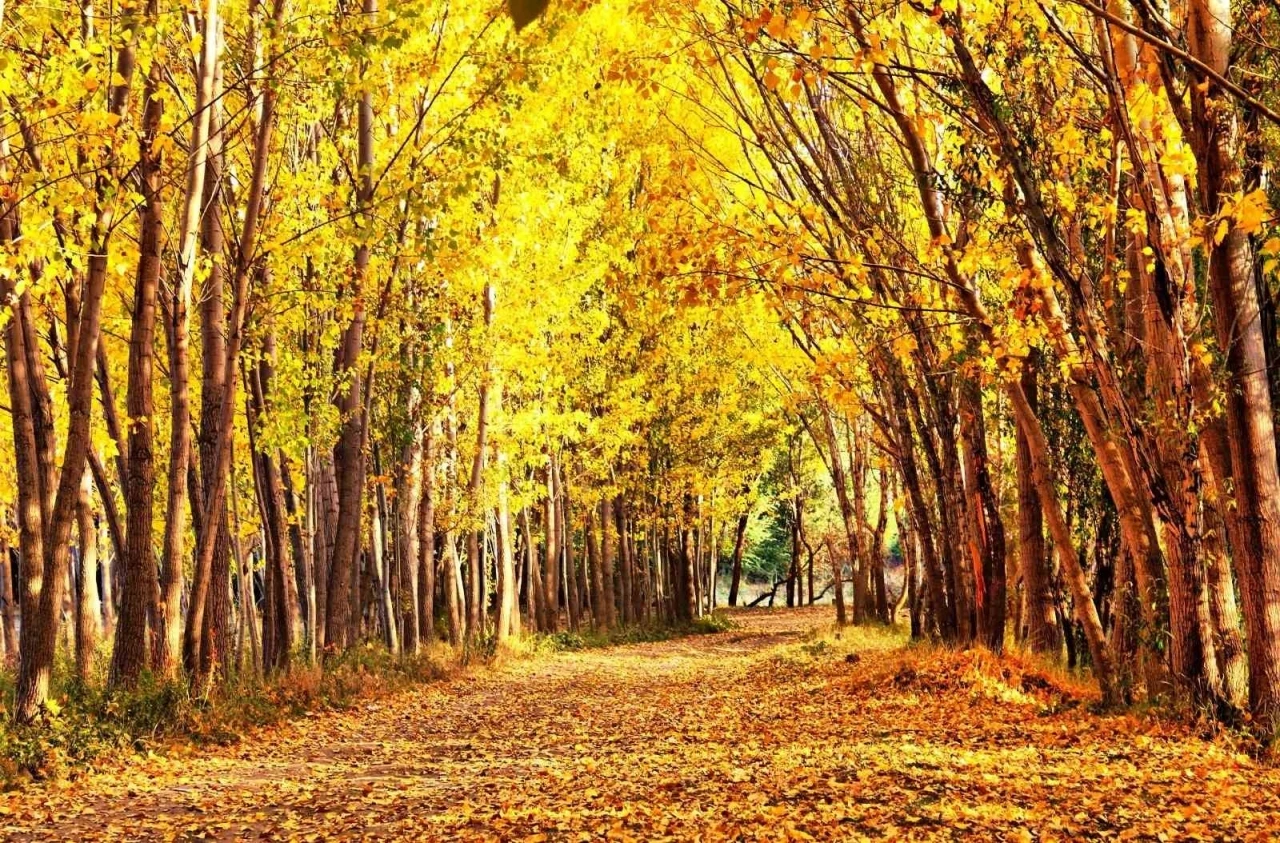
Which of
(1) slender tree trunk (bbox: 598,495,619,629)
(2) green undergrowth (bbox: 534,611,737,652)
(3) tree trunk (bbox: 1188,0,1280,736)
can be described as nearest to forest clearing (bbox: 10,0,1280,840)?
(3) tree trunk (bbox: 1188,0,1280,736)

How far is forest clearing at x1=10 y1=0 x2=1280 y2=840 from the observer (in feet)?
22.9

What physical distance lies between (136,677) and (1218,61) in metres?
9.41

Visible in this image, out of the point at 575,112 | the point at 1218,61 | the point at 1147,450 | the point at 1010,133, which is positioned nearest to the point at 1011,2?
the point at 1010,133

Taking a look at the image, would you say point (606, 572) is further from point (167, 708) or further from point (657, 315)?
point (167, 708)

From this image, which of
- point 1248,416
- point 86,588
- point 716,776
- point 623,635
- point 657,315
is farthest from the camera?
point 623,635

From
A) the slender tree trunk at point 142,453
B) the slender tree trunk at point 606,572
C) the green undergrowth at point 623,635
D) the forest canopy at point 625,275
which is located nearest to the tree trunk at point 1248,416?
the forest canopy at point 625,275

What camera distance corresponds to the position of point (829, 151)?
12555 millimetres

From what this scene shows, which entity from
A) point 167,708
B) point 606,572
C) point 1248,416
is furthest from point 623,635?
point 1248,416

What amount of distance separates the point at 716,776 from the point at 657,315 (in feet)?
20.6

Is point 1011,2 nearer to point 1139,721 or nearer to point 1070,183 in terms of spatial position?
point 1070,183

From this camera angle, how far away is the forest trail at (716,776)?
235 inches

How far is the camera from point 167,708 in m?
9.42

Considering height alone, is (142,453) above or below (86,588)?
above

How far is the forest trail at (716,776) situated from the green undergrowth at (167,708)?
26 cm
